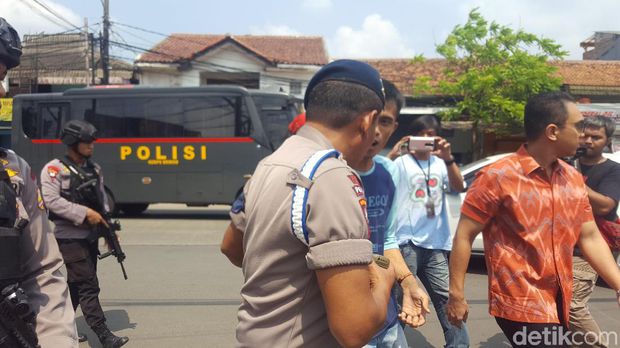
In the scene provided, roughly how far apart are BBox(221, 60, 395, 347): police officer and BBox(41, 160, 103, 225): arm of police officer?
10.4ft

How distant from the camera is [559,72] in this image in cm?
2209

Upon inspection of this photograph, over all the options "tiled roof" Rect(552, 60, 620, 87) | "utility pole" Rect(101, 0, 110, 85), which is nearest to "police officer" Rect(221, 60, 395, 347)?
"utility pole" Rect(101, 0, 110, 85)

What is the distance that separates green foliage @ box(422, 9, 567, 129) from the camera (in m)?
18.0

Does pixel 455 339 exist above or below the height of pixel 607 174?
below

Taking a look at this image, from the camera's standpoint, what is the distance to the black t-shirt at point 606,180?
406 cm

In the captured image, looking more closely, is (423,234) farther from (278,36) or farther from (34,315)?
(278,36)

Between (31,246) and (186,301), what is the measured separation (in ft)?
14.4

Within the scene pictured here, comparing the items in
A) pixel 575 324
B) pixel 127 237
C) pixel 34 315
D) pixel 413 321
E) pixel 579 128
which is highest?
pixel 579 128

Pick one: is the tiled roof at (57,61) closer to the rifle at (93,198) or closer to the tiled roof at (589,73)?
the tiled roof at (589,73)

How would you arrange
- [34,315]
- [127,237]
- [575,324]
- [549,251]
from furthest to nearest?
[127,237]
[575,324]
[549,251]
[34,315]

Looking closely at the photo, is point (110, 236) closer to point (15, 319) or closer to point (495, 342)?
point (495, 342)

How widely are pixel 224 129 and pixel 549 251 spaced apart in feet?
37.4

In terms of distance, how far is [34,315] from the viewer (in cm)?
187

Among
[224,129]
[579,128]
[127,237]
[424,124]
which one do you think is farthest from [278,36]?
[579,128]
